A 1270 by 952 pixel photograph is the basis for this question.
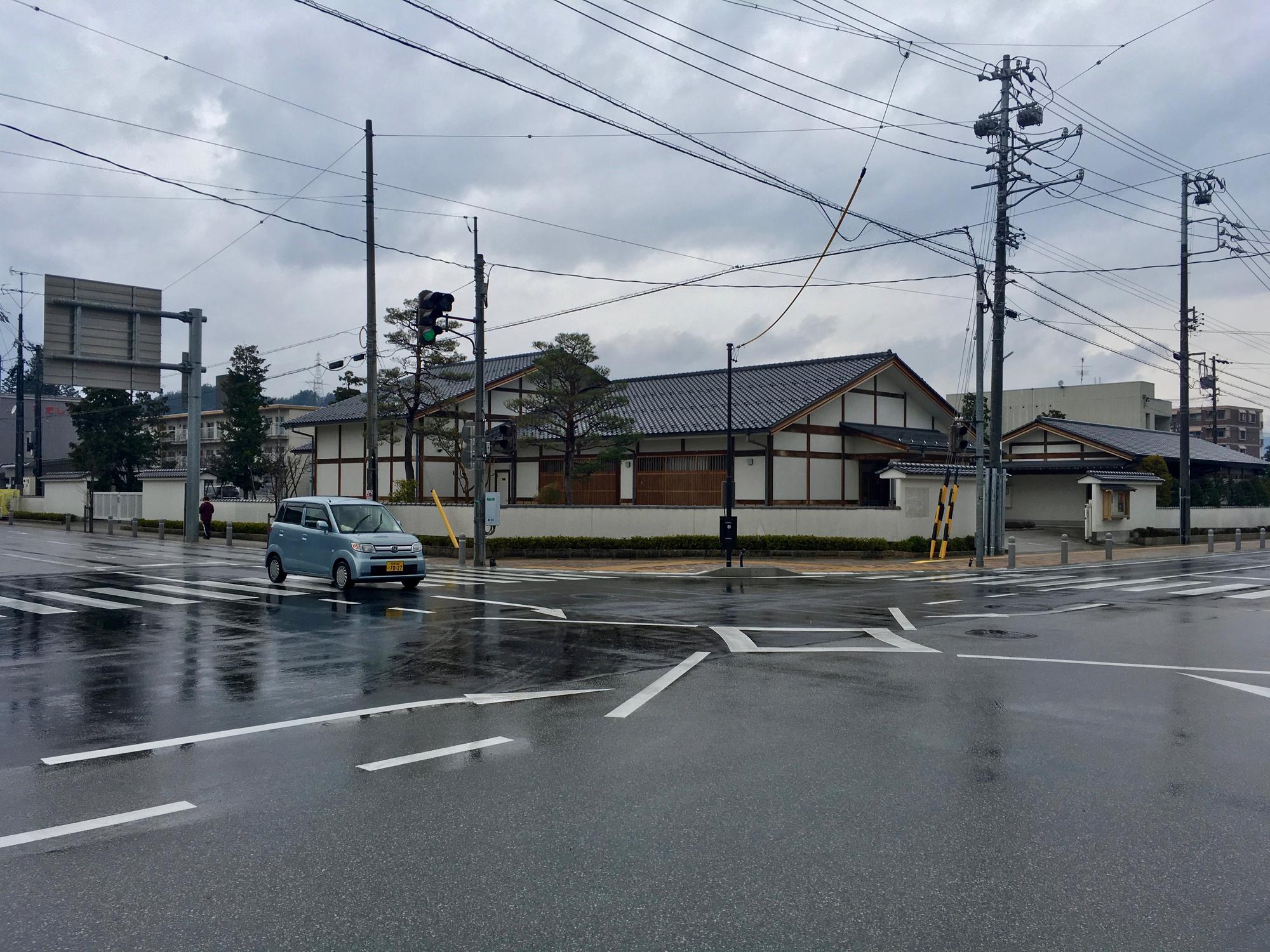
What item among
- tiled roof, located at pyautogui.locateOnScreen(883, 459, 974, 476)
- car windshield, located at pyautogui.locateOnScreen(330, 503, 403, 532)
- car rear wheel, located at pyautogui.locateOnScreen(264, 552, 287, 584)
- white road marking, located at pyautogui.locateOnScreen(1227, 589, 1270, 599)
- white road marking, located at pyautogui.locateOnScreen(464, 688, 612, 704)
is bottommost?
white road marking, located at pyautogui.locateOnScreen(464, 688, 612, 704)

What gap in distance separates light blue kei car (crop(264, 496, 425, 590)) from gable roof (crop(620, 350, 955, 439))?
15.2 metres

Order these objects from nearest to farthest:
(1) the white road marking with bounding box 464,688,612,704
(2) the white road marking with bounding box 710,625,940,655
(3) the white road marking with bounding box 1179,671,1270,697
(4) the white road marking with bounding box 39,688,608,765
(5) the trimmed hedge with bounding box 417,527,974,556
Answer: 1. (4) the white road marking with bounding box 39,688,608,765
2. (1) the white road marking with bounding box 464,688,612,704
3. (3) the white road marking with bounding box 1179,671,1270,697
4. (2) the white road marking with bounding box 710,625,940,655
5. (5) the trimmed hedge with bounding box 417,527,974,556

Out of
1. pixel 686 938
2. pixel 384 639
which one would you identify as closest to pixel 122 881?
pixel 686 938

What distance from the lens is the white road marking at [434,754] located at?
599 centimetres

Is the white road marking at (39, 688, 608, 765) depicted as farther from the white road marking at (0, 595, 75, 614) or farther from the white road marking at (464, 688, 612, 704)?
the white road marking at (0, 595, 75, 614)

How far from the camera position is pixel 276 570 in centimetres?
1886

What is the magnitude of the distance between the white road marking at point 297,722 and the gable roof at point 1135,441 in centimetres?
3754

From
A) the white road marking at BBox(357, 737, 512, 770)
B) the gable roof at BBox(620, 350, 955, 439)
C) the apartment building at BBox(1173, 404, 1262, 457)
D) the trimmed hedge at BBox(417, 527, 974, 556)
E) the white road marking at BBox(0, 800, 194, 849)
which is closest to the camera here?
the white road marking at BBox(0, 800, 194, 849)

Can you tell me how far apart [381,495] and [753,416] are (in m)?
15.9

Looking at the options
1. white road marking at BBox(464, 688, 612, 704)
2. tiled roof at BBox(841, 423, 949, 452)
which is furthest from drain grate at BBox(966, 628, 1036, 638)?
tiled roof at BBox(841, 423, 949, 452)

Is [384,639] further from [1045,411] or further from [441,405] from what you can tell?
[1045,411]

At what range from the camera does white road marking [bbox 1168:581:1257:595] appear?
1808cm

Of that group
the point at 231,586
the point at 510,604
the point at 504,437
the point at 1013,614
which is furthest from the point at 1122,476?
the point at 231,586

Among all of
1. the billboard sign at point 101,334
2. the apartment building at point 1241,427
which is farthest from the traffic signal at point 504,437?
the apartment building at point 1241,427
